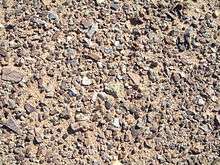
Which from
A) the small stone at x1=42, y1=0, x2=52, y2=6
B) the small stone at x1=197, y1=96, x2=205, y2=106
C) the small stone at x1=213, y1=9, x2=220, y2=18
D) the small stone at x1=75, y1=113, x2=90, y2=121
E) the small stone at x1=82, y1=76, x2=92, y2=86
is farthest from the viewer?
the small stone at x1=213, y1=9, x2=220, y2=18

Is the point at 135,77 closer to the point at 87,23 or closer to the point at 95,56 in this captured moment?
the point at 95,56

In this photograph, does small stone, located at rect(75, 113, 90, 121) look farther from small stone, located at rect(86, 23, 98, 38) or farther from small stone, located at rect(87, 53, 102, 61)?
small stone, located at rect(86, 23, 98, 38)

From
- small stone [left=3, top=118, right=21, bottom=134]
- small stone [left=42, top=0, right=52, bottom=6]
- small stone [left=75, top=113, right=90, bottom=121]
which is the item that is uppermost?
small stone [left=42, top=0, right=52, bottom=6]

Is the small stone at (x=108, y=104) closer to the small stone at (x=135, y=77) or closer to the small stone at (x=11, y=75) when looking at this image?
the small stone at (x=135, y=77)

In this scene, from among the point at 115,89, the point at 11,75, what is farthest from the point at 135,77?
the point at 11,75

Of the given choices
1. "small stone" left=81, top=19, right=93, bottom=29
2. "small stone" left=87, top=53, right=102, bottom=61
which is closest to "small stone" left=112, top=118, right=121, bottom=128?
"small stone" left=87, top=53, right=102, bottom=61

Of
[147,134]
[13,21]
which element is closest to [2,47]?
[13,21]

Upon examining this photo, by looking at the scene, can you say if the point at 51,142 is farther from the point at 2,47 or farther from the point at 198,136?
the point at 198,136

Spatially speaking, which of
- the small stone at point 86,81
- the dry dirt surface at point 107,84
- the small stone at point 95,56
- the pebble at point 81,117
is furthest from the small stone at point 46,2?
the pebble at point 81,117
